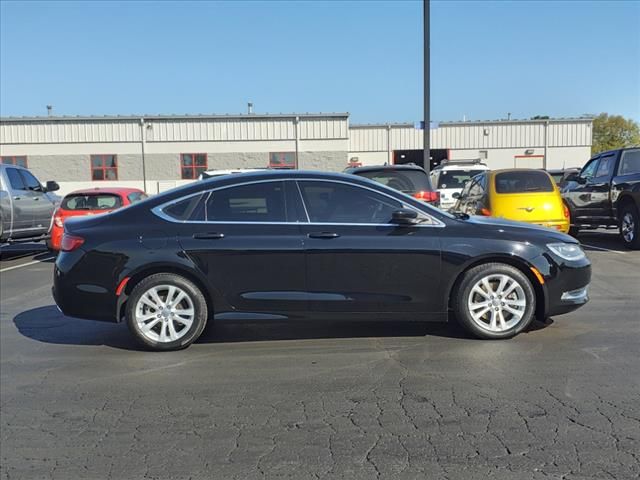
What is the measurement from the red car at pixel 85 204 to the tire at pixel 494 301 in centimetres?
763

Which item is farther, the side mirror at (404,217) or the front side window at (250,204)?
the front side window at (250,204)

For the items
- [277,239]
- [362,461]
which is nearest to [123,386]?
[277,239]

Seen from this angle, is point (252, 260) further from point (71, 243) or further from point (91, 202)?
point (91, 202)

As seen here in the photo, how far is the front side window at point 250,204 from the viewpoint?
5320 millimetres

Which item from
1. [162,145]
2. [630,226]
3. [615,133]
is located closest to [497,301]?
[630,226]

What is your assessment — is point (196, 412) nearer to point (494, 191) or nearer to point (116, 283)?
point (116, 283)

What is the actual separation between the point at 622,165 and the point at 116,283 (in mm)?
10190

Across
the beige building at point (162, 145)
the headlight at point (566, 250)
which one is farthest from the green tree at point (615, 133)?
the headlight at point (566, 250)

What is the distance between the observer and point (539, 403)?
3.94m

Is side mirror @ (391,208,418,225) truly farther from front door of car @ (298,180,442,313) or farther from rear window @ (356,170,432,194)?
rear window @ (356,170,432,194)

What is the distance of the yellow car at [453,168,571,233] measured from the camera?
396 inches

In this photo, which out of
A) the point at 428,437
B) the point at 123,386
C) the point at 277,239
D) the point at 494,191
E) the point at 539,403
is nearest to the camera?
the point at 428,437

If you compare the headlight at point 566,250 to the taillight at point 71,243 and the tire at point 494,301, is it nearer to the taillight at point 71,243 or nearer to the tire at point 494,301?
the tire at point 494,301

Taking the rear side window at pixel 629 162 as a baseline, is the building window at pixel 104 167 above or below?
above
